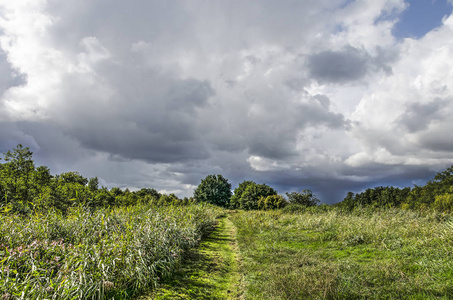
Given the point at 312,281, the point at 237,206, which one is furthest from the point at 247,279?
the point at 237,206

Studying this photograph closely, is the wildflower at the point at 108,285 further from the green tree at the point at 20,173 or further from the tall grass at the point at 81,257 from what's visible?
the green tree at the point at 20,173

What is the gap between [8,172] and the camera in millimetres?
26875

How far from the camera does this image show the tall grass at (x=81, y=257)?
14.9 feet

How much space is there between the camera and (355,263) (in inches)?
274

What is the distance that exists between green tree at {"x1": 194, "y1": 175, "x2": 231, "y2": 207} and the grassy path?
46.6 m

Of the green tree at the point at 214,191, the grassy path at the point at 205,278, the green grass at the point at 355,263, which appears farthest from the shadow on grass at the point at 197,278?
the green tree at the point at 214,191

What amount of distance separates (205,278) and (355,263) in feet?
14.5

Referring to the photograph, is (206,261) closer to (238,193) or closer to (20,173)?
(20,173)

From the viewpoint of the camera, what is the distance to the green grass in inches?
196

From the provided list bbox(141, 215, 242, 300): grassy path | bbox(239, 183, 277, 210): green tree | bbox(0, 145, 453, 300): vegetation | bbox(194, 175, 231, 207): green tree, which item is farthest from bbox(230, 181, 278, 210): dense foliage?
bbox(141, 215, 242, 300): grassy path

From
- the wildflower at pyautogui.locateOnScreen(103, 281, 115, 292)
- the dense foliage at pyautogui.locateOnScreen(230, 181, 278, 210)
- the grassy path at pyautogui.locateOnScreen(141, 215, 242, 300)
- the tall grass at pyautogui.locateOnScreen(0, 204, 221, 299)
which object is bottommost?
the grassy path at pyautogui.locateOnScreen(141, 215, 242, 300)

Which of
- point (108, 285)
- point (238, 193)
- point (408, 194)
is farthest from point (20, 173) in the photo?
point (408, 194)

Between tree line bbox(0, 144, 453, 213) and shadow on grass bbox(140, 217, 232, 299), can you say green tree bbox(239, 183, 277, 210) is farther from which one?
shadow on grass bbox(140, 217, 232, 299)

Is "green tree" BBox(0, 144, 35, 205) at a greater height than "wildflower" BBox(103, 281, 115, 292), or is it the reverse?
"green tree" BBox(0, 144, 35, 205)
